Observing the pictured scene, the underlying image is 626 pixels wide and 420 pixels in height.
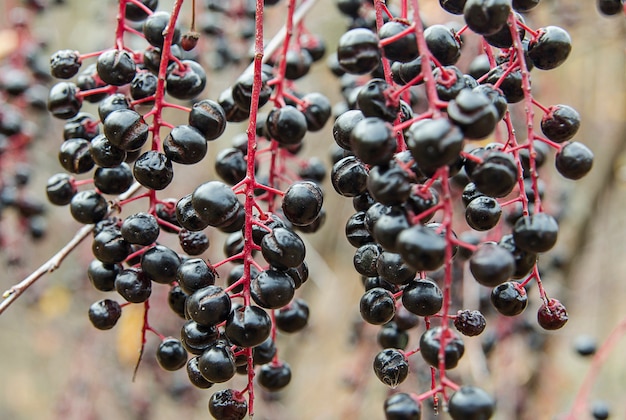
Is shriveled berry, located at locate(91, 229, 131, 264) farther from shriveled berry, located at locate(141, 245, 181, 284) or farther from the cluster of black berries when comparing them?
the cluster of black berries

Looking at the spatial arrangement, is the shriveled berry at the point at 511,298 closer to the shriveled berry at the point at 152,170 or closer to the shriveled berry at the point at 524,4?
the shriveled berry at the point at 524,4

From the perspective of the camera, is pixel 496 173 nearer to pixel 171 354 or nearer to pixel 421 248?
pixel 421 248

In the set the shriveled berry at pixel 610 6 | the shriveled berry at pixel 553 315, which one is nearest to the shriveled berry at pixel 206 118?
the shriveled berry at pixel 553 315

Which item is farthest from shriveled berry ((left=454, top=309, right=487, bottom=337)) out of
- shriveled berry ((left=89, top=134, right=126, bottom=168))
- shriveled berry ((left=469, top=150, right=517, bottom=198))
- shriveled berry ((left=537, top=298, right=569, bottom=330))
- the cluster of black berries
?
shriveled berry ((left=89, top=134, right=126, bottom=168))

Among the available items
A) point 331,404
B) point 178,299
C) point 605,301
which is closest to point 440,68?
point 178,299

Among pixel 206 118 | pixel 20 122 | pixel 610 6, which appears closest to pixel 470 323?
pixel 206 118

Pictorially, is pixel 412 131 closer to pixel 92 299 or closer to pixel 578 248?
pixel 578 248
